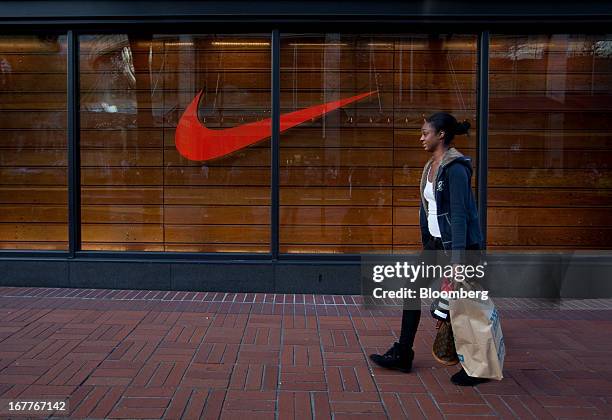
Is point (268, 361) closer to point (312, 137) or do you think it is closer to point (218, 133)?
point (312, 137)

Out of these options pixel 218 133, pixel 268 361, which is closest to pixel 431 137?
pixel 268 361

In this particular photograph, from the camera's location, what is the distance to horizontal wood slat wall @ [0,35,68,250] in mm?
7133

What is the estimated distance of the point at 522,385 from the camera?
4.02m

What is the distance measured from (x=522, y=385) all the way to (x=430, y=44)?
4.34m

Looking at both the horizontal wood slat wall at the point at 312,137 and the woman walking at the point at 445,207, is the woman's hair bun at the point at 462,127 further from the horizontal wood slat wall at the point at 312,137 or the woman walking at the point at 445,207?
the horizontal wood slat wall at the point at 312,137

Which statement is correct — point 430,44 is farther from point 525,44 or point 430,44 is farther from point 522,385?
point 522,385

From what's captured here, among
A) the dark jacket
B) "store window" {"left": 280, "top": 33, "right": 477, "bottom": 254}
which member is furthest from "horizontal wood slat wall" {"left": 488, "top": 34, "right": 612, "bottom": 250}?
the dark jacket

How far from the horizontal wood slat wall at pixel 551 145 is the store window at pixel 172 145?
283 centimetres

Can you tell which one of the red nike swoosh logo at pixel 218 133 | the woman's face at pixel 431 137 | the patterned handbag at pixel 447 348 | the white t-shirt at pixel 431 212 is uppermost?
the red nike swoosh logo at pixel 218 133

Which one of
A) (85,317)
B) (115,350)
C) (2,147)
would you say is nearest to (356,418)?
(115,350)

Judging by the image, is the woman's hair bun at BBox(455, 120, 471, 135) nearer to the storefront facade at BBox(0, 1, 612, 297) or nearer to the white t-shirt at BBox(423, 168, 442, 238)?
the white t-shirt at BBox(423, 168, 442, 238)

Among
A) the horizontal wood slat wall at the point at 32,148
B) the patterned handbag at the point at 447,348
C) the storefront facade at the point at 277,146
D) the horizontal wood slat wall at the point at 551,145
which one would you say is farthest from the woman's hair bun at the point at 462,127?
the horizontal wood slat wall at the point at 32,148

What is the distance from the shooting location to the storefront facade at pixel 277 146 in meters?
6.84

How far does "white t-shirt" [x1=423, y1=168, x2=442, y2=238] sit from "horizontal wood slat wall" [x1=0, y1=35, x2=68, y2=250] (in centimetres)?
491
